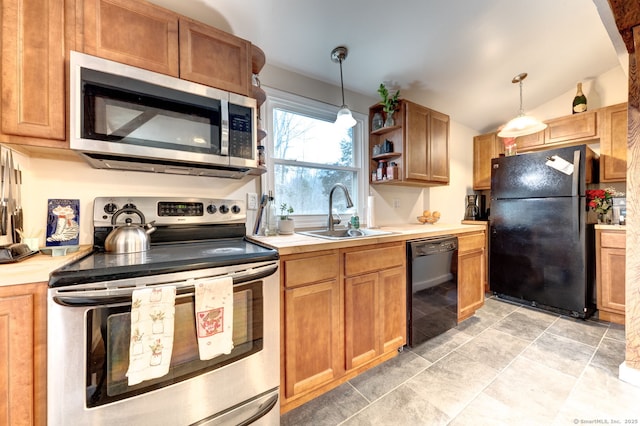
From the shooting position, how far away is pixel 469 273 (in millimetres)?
2297

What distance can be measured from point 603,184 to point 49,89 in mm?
4795

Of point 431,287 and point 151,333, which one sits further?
point 431,287

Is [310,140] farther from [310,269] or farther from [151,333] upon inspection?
[151,333]

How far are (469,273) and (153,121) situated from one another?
8.80 ft

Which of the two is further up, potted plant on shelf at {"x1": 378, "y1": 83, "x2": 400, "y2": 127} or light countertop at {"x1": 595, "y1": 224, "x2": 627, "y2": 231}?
potted plant on shelf at {"x1": 378, "y1": 83, "x2": 400, "y2": 127}

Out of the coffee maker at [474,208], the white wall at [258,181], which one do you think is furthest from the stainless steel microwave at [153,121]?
the coffee maker at [474,208]

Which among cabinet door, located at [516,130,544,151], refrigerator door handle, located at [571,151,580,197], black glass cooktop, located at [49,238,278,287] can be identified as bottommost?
black glass cooktop, located at [49,238,278,287]

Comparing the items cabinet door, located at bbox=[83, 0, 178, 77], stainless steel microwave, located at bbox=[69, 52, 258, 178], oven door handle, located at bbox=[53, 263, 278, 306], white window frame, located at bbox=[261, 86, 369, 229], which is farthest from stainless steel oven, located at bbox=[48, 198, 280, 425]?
white window frame, located at bbox=[261, 86, 369, 229]

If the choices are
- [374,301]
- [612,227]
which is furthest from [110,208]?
[612,227]

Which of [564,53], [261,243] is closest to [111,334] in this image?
[261,243]

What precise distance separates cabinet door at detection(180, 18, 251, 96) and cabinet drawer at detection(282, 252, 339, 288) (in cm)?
108

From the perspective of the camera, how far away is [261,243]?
146 cm

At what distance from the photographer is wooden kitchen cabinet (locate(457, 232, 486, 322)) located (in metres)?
2.21

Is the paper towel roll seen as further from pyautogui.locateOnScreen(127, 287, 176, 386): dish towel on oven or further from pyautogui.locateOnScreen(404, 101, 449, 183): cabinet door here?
pyautogui.locateOnScreen(127, 287, 176, 386): dish towel on oven
